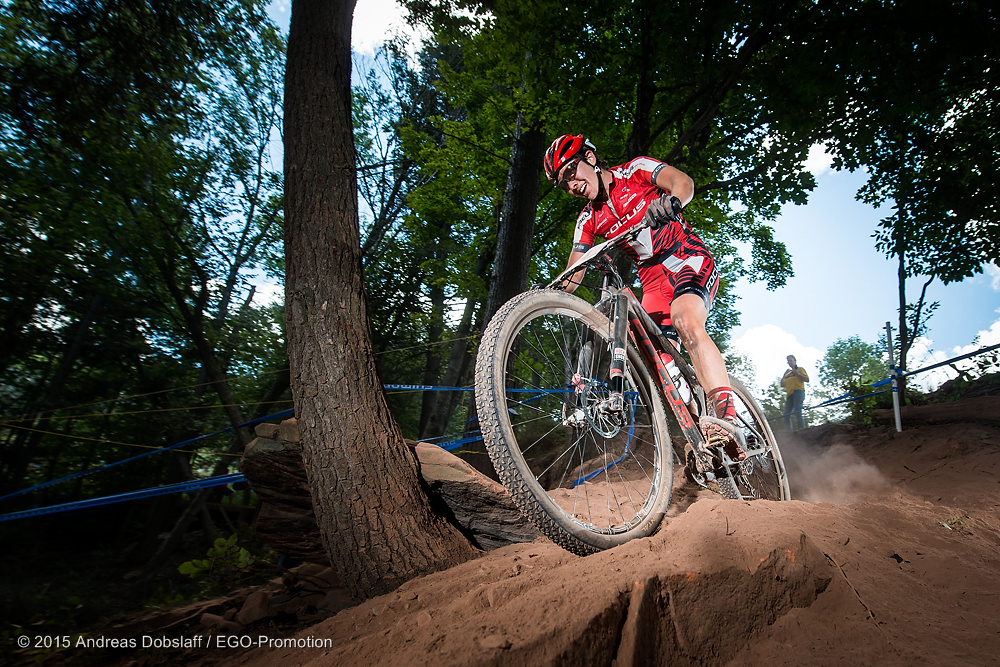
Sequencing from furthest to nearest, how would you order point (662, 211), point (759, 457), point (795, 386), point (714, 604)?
point (795, 386) → point (759, 457) → point (662, 211) → point (714, 604)

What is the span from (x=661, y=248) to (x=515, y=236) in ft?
10.9

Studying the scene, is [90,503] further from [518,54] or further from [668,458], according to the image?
[518,54]

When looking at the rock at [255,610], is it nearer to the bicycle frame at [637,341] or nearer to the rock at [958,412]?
the bicycle frame at [637,341]

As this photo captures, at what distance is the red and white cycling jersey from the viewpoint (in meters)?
2.62

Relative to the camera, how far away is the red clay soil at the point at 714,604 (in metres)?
1.18

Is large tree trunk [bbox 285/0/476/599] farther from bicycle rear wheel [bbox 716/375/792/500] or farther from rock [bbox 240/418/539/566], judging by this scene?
bicycle rear wheel [bbox 716/375/792/500]

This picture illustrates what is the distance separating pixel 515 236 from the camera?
583 cm

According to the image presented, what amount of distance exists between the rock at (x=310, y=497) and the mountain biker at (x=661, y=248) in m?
1.38

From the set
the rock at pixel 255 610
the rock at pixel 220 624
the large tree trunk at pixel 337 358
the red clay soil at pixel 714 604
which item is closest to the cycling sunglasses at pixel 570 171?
the large tree trunk at pixel 337 358

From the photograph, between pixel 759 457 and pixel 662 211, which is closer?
pixel 662 211

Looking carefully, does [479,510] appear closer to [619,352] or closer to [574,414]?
[574,414]

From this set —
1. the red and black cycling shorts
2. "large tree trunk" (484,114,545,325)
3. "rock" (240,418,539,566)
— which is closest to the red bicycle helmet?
the red and black cycling shorts

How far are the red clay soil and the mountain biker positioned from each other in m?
0.70

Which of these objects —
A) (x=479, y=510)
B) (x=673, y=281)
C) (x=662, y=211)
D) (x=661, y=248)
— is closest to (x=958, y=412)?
(x=673, y=281)
